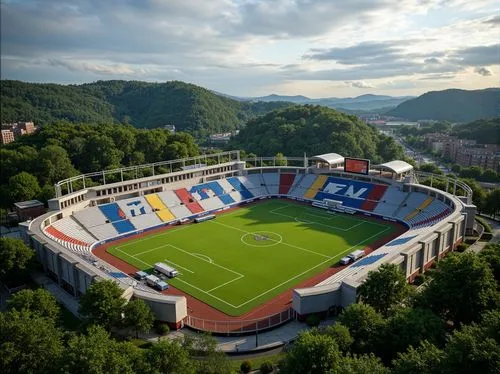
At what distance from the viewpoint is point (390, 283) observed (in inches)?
1144

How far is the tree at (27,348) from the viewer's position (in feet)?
Result: 69.1

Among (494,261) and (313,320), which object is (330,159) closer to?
(494,261)

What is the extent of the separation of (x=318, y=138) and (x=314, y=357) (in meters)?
89.3

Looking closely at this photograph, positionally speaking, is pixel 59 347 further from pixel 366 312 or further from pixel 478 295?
pixel 478 295

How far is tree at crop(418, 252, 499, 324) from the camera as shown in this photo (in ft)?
87.6

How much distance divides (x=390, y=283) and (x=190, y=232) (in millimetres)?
31357

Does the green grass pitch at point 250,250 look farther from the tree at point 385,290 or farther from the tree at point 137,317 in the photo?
the tree at point 385,290

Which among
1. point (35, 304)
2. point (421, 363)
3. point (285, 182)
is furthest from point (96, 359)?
point (285, 182)

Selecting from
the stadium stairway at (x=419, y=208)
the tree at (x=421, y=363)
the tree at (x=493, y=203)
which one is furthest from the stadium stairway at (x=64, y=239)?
the tree at (x=493, y=203)

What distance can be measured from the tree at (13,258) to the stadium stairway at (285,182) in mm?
44956

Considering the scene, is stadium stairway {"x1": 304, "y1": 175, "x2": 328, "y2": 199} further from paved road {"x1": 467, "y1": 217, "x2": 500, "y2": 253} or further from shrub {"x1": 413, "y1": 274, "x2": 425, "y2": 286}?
shrub {"x1": 413, "y1": 274, "x2": 425, "y2": 286}

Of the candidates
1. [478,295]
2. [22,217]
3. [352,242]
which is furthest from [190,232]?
[478,295]

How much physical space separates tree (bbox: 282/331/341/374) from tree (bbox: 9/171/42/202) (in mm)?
58947

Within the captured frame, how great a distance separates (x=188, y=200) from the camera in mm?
63406
